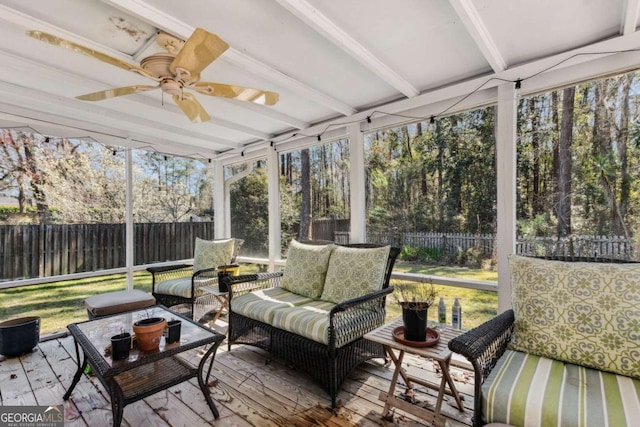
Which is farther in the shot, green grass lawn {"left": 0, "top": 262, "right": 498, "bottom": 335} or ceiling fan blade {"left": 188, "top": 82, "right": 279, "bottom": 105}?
green grass lawn {"left": 0, "top": 262, "right": 498, "bottom": 335}

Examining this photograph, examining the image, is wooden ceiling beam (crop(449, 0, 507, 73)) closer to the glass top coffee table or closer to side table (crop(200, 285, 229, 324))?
the glass top coffee table

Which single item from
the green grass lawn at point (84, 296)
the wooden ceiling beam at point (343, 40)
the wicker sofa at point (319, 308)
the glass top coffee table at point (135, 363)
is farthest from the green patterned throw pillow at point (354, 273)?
the wooden ceiling beam at point (343, 40)

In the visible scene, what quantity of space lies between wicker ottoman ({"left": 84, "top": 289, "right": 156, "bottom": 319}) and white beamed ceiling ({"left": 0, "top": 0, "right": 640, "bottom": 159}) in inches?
77.4

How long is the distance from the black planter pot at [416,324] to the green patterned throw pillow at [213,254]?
2.85 meters

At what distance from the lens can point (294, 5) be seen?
1631 millimetres

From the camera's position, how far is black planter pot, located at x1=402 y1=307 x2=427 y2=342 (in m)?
1.77

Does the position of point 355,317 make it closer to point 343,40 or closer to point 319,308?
point 319,308

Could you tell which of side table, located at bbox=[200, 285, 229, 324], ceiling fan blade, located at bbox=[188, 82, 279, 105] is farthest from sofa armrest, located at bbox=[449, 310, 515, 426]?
side table, located at bbox=[200, 285, 229, 324]

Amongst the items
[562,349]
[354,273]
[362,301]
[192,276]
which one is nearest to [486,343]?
[562,349]

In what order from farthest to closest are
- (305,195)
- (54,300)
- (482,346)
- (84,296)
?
(305,195), (84,296), (54,300), (482,346)

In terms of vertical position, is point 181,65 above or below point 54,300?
above

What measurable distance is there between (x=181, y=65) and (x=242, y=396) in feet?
7.30

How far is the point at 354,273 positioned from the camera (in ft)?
8.51

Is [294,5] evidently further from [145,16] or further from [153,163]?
[153,163]
